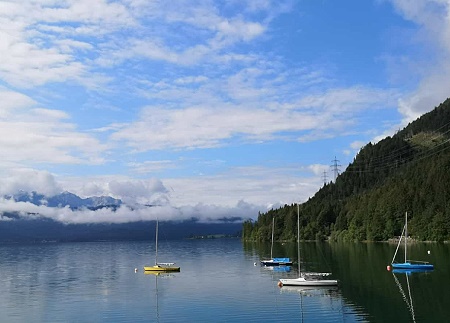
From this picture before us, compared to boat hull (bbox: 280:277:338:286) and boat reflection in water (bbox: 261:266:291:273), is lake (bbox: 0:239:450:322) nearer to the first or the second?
boat hull (bbox: 280:277:338:286)

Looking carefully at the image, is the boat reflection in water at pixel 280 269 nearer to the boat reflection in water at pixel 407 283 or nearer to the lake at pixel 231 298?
the lake at pixel 231 298

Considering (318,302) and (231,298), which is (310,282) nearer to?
(318,302)

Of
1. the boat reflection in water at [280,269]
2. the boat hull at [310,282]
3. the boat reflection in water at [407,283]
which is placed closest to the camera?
the boat reflection in water at [407,283]

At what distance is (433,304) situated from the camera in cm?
6284

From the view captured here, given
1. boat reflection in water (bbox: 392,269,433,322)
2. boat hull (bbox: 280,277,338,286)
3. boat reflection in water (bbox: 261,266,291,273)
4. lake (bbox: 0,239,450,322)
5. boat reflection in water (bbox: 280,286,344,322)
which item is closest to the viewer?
boat reflection in water (bbox: 280,286,344,322)

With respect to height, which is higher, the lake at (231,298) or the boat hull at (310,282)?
the boat hull at (310,282)

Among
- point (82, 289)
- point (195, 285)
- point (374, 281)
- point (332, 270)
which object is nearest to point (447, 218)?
point (332, 270)

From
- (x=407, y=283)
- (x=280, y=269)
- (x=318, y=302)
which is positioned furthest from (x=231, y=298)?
(x=280, y=269)

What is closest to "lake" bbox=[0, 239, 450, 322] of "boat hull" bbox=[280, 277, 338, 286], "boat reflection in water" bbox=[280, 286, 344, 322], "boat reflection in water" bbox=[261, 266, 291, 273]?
"boat reflection in water" bbox=[280, 286, 344, 322]

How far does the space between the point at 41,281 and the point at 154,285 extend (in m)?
30.9

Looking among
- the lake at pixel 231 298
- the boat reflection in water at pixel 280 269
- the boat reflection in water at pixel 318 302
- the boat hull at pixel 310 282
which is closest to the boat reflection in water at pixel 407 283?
the lake at pixel 231 298

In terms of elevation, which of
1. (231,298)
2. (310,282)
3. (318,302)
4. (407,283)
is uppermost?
(310,282)

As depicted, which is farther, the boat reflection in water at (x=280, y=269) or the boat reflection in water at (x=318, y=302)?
the boat reflection in water at (x=280, y=269)

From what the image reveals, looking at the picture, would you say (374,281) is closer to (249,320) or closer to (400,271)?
(400,271)
